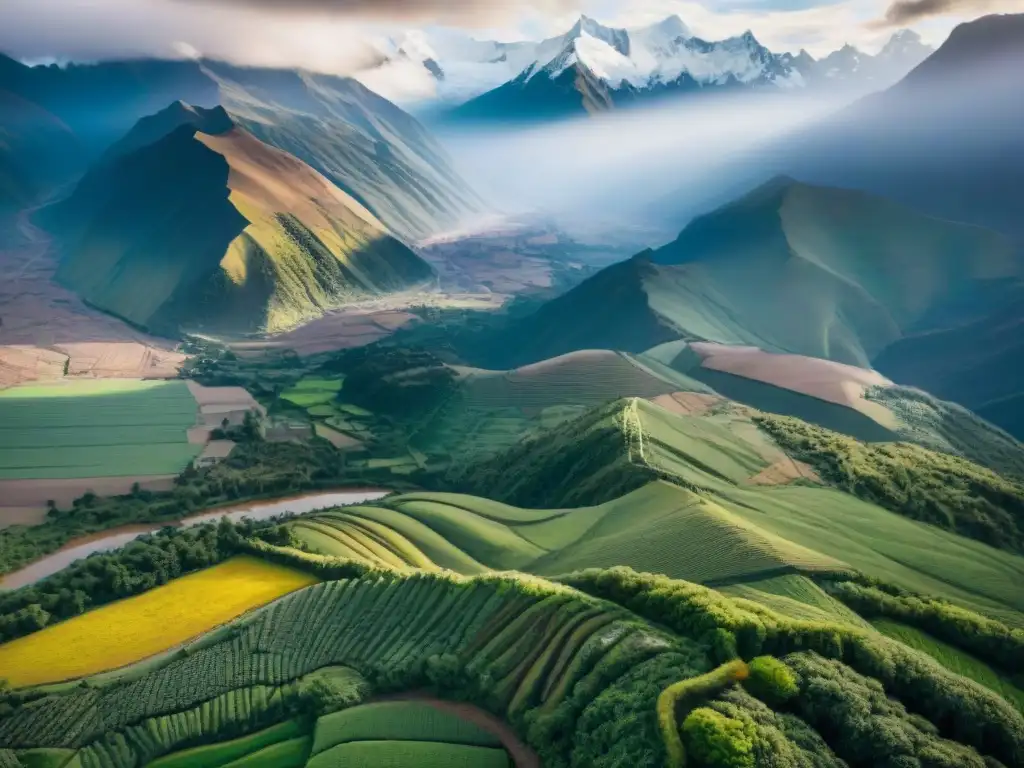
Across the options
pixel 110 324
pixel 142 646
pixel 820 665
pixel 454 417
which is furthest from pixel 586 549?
pixel 110 324

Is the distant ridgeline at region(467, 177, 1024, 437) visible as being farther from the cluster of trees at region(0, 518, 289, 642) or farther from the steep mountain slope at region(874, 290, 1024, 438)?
the cluster of trees at region(0, 518, 289, 642)

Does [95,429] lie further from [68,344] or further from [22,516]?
[68,344]

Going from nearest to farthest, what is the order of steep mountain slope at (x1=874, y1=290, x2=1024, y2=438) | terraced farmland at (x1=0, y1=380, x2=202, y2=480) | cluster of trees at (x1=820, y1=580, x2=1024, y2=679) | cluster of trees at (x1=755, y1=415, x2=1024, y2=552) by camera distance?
cluster of trees at (x1=820, y1=580, x2=1024, y2=679), cluster of trees at (x1=755, y1=415, x2=1024, y2=552), terraced farmland at (x1=0, y1=380, x2=202, y2=480), steep mountain slope at (x1=874, y1=290, x2=1024, y2=438)

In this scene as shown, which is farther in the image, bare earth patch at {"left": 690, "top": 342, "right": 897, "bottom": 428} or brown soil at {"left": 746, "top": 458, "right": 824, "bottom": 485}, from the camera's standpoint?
bare earth patch at {"left": 690, "top": 342, "right": 897, "bottom": 428}

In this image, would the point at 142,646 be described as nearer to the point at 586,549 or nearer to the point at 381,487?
the point at 586,549

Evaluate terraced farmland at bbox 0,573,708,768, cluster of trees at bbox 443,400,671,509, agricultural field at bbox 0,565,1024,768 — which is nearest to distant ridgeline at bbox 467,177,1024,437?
cluster of trees at bbox 443,400,671,509

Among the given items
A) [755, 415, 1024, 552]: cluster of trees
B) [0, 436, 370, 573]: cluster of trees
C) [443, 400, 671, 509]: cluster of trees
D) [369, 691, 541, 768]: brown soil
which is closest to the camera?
[369, 691, 541, 768]: brown soil
